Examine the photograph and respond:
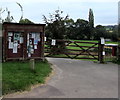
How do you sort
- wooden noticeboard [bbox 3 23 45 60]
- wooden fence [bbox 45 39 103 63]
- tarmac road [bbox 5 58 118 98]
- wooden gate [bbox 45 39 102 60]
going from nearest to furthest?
tarmac road [bbox 5 58 118 98] < wooden noticeboard [bbox 3 23 45 60] < wooden fence [bbox 45 39 103 63] < wooden gate [bbox 45 39 102 60]

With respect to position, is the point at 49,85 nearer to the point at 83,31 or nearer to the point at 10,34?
the point at 10,34

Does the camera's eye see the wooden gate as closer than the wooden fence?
No

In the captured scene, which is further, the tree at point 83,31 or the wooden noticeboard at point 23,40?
the tree at point 83,31

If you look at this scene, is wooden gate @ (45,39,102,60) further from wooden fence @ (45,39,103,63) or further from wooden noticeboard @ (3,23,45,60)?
wooden noticeboard @ (3,23,45,60)

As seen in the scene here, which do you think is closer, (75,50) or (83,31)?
(75,50)

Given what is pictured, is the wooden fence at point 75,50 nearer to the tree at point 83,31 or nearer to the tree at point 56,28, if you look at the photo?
the tree at point 56,28

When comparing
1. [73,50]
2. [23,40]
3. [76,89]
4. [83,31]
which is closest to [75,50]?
[73,50]

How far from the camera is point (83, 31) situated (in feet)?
183

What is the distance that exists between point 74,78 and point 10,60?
4.41 metres

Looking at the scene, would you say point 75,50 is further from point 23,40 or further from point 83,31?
point 83,31

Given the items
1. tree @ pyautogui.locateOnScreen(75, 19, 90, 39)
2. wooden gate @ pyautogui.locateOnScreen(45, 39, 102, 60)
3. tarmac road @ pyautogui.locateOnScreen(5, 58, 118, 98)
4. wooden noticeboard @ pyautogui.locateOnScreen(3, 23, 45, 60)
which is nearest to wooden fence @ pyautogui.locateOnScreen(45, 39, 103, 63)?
wooden gate @ pyautogui.locateOnScreen(45, 39, 102, 60)

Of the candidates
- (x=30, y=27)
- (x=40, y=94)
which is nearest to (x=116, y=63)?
(x=30, y=27)

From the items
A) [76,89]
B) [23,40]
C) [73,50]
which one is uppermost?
[23,40]

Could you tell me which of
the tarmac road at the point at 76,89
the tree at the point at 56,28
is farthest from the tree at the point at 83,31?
the tarmac road at the point at 76,89
